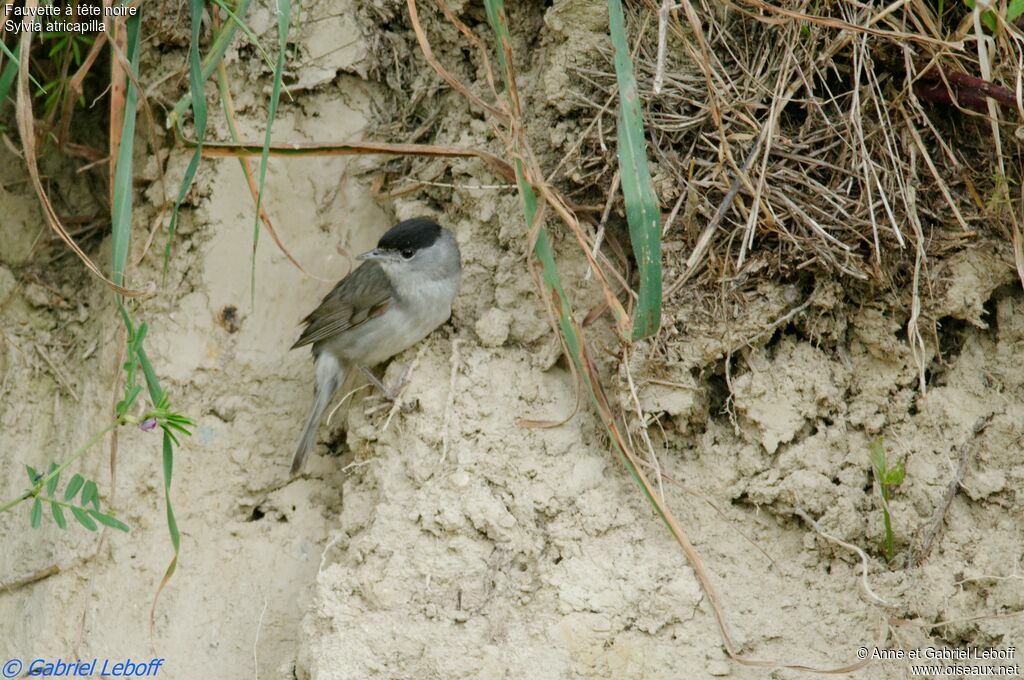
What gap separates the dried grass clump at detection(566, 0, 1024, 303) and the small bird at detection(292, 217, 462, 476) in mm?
705

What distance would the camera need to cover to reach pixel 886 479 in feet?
12.3

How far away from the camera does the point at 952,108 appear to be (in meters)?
4.13

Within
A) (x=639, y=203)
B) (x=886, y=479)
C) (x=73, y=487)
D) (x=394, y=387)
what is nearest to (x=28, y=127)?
(x=73, y=487)

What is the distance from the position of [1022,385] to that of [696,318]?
3.81 feet

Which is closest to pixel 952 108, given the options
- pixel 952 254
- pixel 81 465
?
pixel 952 254

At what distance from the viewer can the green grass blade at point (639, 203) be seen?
335 centimetres

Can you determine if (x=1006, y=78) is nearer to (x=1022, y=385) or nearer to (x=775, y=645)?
(x=1022, y=385)

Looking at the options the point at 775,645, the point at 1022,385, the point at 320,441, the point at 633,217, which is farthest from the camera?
the point at 320,441

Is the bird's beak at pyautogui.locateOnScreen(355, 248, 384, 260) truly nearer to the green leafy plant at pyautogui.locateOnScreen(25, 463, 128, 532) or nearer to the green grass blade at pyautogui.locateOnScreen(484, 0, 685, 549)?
the green grass blade at pyautogui.locateOnScreen(484, 0, 685, 549)

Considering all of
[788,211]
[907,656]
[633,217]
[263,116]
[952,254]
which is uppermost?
[263,116]

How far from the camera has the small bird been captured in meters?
4.50

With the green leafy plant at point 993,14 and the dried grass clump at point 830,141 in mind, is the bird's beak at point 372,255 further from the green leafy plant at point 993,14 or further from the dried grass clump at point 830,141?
the green leafy plant at point 993,14

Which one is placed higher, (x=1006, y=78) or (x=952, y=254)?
(x=1006, y=78)

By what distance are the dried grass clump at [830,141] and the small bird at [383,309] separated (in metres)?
0.70
